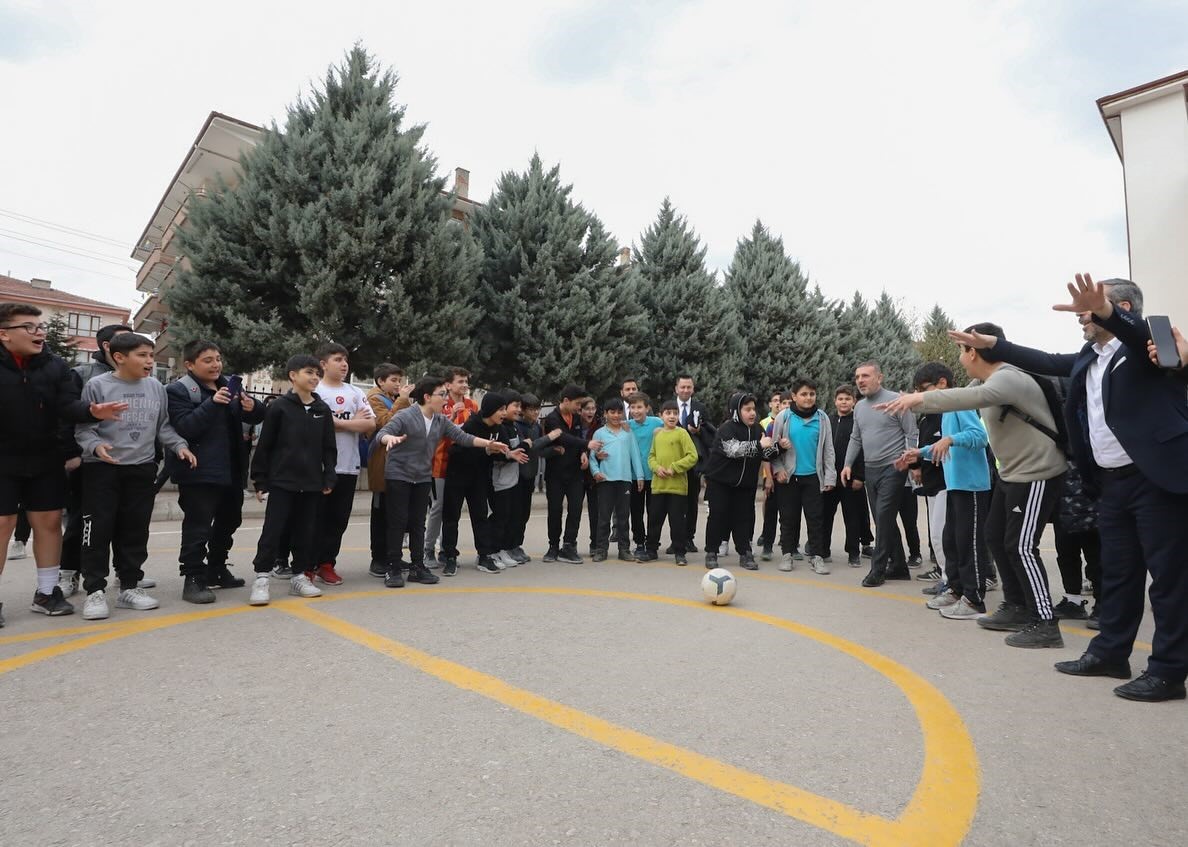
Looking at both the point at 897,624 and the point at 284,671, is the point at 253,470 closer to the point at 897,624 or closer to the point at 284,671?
the point at 284,671

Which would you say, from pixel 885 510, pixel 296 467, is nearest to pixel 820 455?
pixel 885 510

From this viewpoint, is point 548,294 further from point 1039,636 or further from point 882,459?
point 1039,636

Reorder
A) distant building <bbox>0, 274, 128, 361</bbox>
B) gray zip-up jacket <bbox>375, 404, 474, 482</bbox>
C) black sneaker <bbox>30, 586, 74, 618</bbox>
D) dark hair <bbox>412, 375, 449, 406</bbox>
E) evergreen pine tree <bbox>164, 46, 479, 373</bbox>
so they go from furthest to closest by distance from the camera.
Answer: distant building <bbox>0, 274, 128, 361</bbox>
evergreen pine tree <bbox>164, 46, 479, 373</bbox>
dark hair <bbox>412, 375, 449, 406</bbox>
gray zip-up jacket <bbox>375, 404, 474, 482</bbox>
black sneaker <bbox>30, 586, 74, 618</bbox>

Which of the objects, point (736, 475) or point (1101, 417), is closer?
point (1101, 417)

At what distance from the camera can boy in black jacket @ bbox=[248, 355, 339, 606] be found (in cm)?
572

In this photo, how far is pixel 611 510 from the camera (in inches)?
327

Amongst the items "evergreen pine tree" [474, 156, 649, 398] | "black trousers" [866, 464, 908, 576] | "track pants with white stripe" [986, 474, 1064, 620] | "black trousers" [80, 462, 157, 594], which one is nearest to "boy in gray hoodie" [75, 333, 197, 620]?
"black trousers" [80, 462, 157, 594]

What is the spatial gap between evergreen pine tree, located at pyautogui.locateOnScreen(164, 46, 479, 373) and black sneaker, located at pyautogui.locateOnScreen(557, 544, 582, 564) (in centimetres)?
959

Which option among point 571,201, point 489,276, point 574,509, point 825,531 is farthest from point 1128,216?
point 574,509

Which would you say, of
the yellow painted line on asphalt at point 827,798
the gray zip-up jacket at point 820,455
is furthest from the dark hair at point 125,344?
the gray zip-up jacket at point 820,455

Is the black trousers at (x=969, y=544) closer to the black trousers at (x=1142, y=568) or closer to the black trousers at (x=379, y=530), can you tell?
the black trousers at (x=1142, y=568)

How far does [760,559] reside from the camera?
8.57m

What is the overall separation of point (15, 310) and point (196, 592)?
91.1 inches

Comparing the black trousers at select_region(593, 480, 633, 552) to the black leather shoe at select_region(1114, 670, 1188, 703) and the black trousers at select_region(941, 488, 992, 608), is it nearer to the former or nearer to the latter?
the black trousers at select_region(941, 488, 992, 608)
